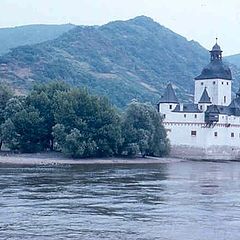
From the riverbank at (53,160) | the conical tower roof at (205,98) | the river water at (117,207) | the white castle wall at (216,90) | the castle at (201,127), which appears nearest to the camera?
the river water at (117,207)

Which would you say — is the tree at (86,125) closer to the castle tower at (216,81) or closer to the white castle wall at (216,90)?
the white castle wall at (216,90)

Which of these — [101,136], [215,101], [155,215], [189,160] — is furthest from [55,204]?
[215,101]

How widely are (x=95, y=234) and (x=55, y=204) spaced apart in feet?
29.7

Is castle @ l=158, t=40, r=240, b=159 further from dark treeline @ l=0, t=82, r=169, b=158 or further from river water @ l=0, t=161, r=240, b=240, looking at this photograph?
river water @ l=0, t=161, r=240, b=240

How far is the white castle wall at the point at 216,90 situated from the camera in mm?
106688

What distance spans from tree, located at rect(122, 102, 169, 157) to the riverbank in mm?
1557

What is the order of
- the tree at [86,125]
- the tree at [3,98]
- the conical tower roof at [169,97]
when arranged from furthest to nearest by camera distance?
1. the conical tower roof at [169,97]
2. the tree at [3,98]
3. the tree at [86,125]

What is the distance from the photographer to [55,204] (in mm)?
39250

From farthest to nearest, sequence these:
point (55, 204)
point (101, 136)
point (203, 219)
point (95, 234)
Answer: point (101, 136) → point (55, 204) → point (203, 219) → point (95, 234)

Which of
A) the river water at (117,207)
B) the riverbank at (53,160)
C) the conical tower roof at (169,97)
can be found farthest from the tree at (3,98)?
the river water at (117,207)

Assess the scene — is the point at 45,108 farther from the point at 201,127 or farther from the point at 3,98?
the point at 201,127

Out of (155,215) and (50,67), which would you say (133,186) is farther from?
(50,67)

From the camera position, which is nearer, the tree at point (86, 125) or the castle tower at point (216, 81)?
the tree at point (86, 125)

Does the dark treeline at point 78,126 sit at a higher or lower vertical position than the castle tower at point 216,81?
lower
